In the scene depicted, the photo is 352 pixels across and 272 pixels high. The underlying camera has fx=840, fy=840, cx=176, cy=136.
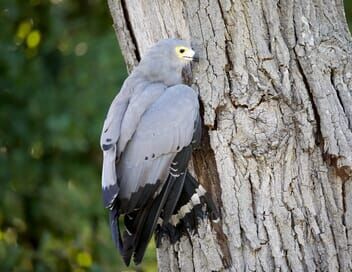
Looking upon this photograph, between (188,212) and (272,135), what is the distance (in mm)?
438

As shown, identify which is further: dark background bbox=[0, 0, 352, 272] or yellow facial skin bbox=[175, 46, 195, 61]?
dark background bbox=[0, 0, 352, 272]

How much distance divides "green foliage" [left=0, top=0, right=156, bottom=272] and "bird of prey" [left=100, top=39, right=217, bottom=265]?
5.13 ft

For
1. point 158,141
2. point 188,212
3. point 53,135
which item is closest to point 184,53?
point 158,141

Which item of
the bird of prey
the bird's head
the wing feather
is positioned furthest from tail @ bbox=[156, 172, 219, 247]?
the bird's head

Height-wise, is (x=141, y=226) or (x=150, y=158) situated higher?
(x=150, y=158)

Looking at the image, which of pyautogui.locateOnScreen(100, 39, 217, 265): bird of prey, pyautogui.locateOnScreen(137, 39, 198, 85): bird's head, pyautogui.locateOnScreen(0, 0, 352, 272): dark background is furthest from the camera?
pyautogui.locateOnScreen(0, 0, 352, 272): dark background

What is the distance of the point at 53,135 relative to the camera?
16.3 ft

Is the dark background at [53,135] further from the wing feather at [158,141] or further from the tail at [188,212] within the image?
the wing feather at [158,141]

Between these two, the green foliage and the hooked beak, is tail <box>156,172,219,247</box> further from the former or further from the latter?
the green foliage

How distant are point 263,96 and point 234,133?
168 millimetres

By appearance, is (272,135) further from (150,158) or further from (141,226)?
(141,226)

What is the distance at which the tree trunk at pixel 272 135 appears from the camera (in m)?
3.00

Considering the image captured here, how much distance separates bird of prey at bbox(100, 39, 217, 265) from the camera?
9.74 ft

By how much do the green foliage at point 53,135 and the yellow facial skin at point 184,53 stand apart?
5.82 ft
